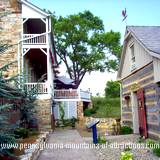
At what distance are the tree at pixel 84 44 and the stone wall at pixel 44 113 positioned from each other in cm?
1955

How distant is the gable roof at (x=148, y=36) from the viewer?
1018 cm

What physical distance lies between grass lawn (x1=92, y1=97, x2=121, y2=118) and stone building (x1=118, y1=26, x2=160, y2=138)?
30.2ft

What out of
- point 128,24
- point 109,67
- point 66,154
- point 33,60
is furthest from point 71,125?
point 109,67

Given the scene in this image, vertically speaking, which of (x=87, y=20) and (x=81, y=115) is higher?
(x=87, y=20)

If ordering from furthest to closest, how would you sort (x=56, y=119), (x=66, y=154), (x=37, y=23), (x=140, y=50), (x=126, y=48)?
(x=56, y=119) < (x=37, y=23) < (x=126, y=48) < (x=140, y=50) < (x=66, y=154)

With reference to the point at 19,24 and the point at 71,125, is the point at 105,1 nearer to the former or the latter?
the point at 19,24

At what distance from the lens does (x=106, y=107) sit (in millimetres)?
28422

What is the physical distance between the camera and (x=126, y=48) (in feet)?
49.3

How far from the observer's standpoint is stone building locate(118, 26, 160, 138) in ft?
34.5

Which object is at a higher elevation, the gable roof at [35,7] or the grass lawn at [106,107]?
the gable roof at [35,7]

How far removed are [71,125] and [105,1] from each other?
11142 millimetres

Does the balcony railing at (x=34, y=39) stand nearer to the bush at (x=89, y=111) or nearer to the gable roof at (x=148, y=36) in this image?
the gable roof at (x=148, y=36)

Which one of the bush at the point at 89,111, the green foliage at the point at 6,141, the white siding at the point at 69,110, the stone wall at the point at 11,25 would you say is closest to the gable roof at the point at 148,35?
the green foliage at the point at 6,141

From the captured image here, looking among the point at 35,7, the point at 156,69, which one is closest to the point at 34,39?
the point at 35,7
